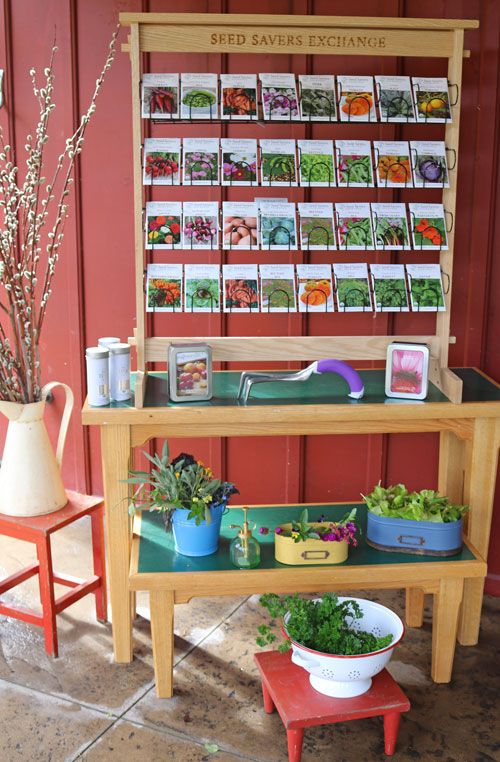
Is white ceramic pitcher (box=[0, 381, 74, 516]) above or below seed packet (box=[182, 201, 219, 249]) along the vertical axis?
below

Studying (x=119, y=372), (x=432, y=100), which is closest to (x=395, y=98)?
(x=432, y=100)

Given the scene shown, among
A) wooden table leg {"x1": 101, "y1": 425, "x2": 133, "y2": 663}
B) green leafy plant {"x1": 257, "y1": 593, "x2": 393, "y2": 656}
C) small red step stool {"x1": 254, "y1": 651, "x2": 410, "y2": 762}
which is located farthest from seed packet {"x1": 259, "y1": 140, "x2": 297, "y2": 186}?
small red step stool {"x1": 254, "y1": 651, "x2": 410, "y2": 762}

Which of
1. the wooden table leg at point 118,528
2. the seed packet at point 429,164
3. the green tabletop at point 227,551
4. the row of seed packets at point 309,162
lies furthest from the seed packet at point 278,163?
the green tabletop at point 227,551

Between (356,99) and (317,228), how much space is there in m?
0.50

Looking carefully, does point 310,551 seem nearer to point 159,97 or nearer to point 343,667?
point 343,667

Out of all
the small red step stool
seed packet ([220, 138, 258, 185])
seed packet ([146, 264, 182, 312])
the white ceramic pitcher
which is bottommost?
the small red step stool

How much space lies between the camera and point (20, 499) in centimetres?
349

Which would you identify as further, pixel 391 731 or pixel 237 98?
pixel 237 98

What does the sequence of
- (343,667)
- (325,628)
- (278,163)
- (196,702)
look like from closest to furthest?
(343,667)
(325,628)
(196,702)
(278,163)

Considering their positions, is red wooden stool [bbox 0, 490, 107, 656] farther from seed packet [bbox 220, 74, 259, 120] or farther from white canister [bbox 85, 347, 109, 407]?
seed packet [bbox 220, 74, 259, 120]

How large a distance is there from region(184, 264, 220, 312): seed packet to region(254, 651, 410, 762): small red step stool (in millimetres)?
1307

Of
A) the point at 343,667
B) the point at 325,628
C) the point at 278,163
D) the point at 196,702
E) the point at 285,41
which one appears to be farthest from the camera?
the point at 278,163

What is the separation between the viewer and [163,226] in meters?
3.45

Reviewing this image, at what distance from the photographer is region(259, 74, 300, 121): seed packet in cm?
344
